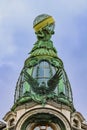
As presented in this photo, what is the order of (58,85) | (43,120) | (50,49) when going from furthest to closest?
1. (50,49)
2. (58,85)
3. (43,120)

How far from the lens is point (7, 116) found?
49.5m

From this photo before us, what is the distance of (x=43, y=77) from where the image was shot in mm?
51406

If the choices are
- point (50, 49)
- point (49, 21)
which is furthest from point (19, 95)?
point (49, 21)

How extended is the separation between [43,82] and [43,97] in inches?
78.2

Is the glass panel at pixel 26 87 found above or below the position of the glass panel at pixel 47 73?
below

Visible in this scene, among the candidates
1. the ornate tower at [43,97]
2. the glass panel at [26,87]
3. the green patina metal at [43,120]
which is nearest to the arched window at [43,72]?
the ornate tower at [43,97]

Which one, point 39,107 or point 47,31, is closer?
point 39,107

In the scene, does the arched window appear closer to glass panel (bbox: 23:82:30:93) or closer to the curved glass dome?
the curved glass dome

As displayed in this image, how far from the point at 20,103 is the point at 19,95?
1607mm

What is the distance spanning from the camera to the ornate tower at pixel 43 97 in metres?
47.7

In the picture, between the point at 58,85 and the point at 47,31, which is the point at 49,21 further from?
the point at 58,85

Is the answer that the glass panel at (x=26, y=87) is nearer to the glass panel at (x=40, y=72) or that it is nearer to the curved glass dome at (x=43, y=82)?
the curved glass dome at (x=43, y=82)

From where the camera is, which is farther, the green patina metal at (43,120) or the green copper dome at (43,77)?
the green copper dome at (43,77)

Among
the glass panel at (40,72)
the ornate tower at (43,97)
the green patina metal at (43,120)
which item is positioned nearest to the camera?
the green patina metal at (43,120)
